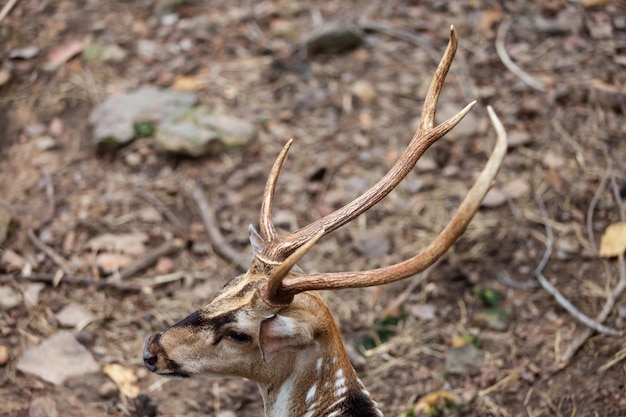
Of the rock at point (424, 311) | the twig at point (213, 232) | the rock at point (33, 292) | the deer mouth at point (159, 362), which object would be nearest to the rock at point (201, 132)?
the twig at point (213, 232)

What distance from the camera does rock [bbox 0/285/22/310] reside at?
15.5 feet

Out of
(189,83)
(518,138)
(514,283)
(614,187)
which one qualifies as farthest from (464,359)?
(189,83)

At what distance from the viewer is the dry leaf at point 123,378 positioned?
171 inches

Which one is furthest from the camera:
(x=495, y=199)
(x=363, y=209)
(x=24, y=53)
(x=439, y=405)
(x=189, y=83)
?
(x=24, y=53)

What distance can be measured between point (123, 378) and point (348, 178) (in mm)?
2350

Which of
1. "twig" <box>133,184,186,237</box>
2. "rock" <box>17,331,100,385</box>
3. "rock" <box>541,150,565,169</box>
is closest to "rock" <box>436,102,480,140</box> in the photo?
"rock" <box>541,150,565,169</box>

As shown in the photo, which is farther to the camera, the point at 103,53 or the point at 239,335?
the point at 103,53

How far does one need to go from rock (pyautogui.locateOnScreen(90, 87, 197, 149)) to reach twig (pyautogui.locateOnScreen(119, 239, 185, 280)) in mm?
1135

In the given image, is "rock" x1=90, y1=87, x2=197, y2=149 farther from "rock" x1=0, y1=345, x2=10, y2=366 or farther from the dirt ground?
"rock" x1=0, y1=345, x2=10, y2=366

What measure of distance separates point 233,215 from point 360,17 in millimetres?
2741

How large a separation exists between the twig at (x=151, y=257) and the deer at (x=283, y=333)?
71.4 inches

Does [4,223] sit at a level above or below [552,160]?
above

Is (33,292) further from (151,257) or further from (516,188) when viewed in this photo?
(516,188)

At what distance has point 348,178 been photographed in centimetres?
584
